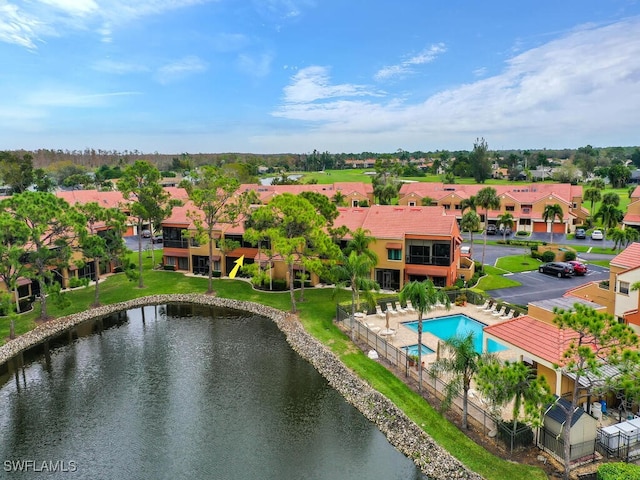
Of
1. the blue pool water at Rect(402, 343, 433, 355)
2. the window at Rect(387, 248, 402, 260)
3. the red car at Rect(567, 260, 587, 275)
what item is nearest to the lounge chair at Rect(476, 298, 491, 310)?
the window at Rect(387, 248, 402, 260)

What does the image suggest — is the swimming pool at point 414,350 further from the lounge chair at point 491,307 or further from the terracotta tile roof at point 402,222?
the terracotta tile roof at point 402,222

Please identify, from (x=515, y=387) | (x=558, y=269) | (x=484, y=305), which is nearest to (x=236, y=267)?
(x=484, y=305)

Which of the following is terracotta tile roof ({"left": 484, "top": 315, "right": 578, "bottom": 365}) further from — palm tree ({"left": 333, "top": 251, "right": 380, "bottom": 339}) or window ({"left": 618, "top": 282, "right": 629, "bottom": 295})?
palm tree ({"left": 333, "top": 251, "right": 380, "bottom": 339})

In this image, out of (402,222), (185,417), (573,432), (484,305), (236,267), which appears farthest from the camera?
(236,267)

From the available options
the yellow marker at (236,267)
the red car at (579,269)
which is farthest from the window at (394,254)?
the red car at (579,269)

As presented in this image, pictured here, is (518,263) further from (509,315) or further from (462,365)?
(462,365)
